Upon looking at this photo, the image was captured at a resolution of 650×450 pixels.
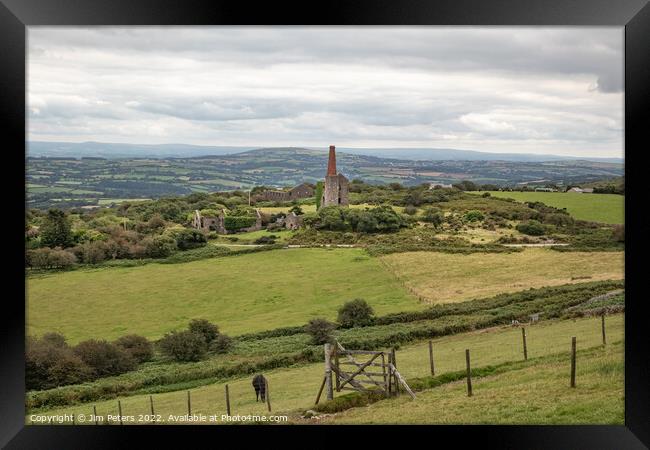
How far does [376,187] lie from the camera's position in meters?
11.9

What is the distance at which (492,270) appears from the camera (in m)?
11.7

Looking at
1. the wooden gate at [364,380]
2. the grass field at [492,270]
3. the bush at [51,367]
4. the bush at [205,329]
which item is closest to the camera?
the wooden gate at [364,380]

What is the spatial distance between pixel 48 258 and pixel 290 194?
446 centimetres

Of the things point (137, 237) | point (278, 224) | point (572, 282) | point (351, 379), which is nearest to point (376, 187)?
point (278, 224)

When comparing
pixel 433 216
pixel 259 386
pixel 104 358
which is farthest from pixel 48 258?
pixel 433 216

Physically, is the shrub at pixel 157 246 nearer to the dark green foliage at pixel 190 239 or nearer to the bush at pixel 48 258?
the dark green foliage at pixel 190 239

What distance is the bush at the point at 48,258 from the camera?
1144cm

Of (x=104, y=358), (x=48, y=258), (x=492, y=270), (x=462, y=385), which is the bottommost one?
(x=104, y=358)

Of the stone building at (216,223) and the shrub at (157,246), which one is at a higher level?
the stone building at (216,223)

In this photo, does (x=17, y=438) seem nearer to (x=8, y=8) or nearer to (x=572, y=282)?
(x=8, y=8)

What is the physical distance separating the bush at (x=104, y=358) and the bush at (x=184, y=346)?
0.66m

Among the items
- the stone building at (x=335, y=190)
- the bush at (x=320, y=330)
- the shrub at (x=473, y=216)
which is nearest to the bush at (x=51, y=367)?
the bush at (x=320, y=330)

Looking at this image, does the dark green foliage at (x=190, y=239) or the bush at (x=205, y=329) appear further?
the dark green foliage at (x=190, y=239)

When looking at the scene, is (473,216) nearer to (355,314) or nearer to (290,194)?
(355,314)
